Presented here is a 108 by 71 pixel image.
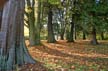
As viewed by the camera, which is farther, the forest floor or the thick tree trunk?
the thick tree trunk

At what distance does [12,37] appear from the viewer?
26.4 ft

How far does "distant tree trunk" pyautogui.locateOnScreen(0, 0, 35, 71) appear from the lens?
25.8ft

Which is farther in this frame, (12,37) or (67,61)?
(67,61)

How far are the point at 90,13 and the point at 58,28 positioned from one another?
541 inches

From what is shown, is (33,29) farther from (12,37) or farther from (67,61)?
(12,37)

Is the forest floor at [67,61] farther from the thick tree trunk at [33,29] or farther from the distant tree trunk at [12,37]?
the thick tree trunk at [33,29]

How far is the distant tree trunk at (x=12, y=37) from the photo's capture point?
25.8 feet

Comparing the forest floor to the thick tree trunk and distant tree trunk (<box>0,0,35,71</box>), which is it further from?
the thick tree trunk

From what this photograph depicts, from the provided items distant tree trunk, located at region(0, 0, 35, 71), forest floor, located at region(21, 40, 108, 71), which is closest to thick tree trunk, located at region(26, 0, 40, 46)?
forest floor, located at region(21, 40, 108, 71)

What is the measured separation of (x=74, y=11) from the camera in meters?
23.3

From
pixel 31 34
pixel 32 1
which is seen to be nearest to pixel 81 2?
pixel 32 1

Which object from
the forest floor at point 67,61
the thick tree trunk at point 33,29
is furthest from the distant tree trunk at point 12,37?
the thick tree trunk at point 33,29

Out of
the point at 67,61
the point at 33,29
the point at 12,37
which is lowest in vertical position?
the point at 67,61

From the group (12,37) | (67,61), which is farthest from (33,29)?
(12,37)
